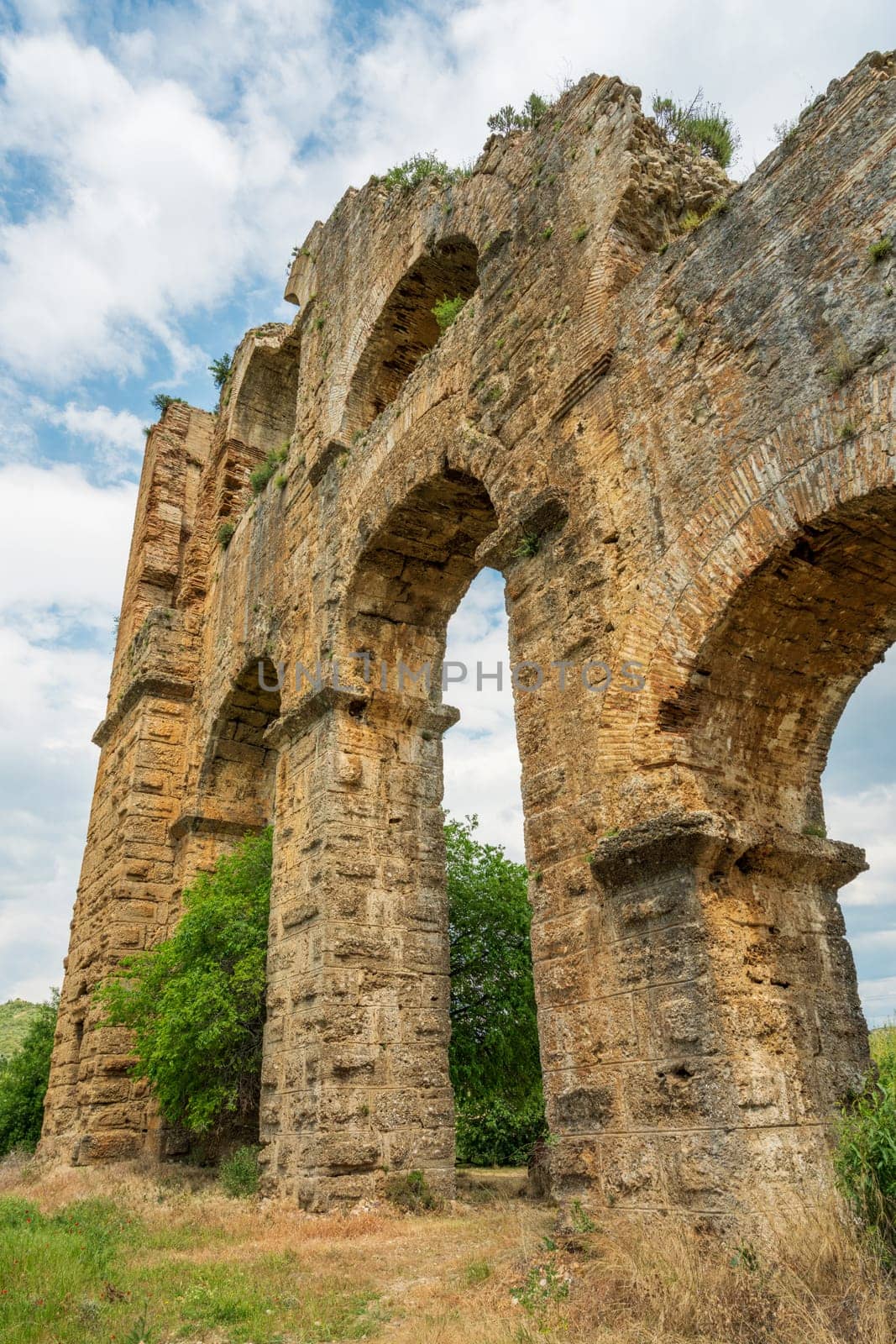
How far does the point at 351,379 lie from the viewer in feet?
33.1

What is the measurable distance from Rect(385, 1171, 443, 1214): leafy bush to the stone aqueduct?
11 cm

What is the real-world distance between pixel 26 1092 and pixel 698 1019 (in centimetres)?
1375

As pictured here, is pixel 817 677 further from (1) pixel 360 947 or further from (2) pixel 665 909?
(1) pixel 360 947

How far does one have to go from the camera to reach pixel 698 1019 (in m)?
3.98

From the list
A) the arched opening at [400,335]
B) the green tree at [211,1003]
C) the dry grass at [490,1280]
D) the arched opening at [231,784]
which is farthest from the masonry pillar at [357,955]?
the arched opening at [400,335]

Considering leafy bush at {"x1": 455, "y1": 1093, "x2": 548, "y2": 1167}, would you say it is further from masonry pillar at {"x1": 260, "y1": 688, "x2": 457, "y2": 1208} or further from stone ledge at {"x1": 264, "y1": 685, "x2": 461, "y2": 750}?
stone ledge at {"x1": 264, "y1": 685, "x2": 461, "y2": 750}

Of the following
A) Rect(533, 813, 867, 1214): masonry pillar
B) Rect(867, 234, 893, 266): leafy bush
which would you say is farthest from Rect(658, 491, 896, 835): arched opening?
Rect(867, 234, 893, 266): leafy bush

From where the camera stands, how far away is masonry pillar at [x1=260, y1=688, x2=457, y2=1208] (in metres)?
7.09

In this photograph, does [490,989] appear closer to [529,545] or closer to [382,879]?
[382,879]

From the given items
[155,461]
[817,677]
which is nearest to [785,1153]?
[817,677]

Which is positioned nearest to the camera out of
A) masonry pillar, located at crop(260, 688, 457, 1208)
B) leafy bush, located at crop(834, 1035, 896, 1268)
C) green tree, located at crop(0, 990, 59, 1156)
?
leafy bush, located at crop(834, 1035, 896, 1268)

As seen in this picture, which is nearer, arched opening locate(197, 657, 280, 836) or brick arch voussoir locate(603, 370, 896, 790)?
brick arch voussoir locate(603, 370, 896, 790)

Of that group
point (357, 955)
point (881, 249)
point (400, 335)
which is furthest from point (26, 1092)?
point (881, 249)

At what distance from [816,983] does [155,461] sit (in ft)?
46.0
